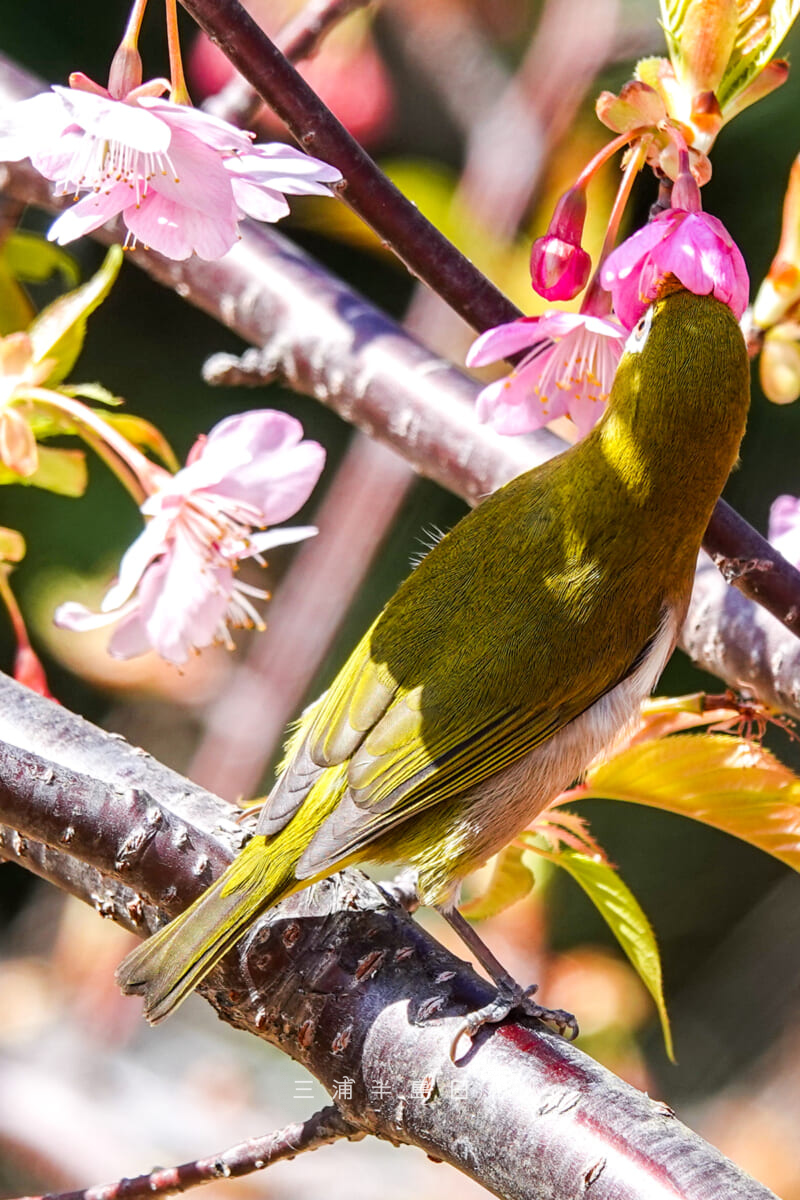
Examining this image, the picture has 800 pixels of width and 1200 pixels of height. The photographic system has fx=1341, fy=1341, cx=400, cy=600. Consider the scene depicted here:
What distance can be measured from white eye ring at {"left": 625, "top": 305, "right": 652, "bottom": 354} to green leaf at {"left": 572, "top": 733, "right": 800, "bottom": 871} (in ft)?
1.49

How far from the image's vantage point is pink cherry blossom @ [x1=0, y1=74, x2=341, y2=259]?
117 cm

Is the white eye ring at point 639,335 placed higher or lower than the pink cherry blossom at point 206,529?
higher

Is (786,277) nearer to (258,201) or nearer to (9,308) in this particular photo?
(258,201)

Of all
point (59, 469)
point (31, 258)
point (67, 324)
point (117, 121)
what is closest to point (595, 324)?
point (117, 121)

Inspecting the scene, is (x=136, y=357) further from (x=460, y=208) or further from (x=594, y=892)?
(x=594, y=892)

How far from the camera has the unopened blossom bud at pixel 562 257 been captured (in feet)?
4.39

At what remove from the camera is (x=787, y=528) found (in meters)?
1.74

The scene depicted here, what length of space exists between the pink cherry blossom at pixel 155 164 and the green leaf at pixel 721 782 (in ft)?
2.30

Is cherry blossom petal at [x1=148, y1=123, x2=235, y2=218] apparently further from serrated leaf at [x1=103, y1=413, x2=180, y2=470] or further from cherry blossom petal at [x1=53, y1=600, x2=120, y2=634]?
cherry blossom petal at [x1=53, y1=600, x2=120, y2=634]

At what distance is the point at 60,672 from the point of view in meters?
4.12

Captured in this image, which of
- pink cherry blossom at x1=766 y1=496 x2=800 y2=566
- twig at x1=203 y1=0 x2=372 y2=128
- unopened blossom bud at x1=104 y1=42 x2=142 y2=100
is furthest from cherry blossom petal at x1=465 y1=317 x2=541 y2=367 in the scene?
twig at x1=203 y1=0 x2=372 y2=128

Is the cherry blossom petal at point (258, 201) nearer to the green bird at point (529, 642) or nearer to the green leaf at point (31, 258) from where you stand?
the green bird at point (529, 642)

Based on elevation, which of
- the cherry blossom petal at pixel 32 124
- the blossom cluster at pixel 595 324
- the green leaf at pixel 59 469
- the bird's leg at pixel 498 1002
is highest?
the blossom cluster at pixel 595 324

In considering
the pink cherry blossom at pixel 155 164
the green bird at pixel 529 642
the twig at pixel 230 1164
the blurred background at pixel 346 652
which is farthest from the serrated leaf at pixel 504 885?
the blurred background at pixel 346 652
